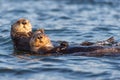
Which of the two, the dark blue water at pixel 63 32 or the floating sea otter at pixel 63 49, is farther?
the floating sea otter at pixel 63 49

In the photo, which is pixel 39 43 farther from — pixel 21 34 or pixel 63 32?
pixel 63 32

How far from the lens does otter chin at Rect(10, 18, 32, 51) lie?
37.6ft

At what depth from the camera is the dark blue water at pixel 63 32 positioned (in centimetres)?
924

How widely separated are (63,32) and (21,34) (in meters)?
2.60

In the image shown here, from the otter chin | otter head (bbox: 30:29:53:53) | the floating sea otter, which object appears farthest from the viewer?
the otter chin

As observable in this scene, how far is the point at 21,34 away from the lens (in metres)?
11.8

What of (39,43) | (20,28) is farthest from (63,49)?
(20,28)

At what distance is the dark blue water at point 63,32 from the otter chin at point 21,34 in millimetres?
285

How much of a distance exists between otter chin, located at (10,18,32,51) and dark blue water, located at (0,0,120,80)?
285 millimetres

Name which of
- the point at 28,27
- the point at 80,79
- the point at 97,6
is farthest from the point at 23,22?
the point at 97,6

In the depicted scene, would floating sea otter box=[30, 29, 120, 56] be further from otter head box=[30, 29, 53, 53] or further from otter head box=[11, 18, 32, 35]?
otter head box=[11, 18, 32, 35]

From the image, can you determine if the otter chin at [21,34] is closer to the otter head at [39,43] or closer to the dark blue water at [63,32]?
the dark blue water at [63,32]

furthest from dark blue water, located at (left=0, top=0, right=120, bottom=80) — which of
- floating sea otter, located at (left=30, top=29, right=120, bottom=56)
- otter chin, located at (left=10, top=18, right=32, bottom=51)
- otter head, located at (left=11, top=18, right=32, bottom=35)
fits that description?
otter head, located at (left=11, top=18, right=32, bottom=35)

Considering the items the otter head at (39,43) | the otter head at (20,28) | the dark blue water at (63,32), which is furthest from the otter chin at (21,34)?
the otter head at (39,43)
